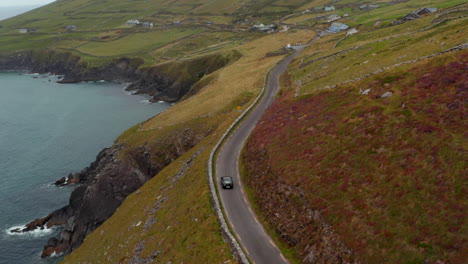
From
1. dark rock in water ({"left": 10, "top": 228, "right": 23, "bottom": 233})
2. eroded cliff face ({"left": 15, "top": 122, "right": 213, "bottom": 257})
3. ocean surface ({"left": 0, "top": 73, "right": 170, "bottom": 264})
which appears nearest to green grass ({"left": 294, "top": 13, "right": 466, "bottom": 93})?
eroded cliff face ({"left": 15, "top": 122, "right": 213, "bottom": 257})

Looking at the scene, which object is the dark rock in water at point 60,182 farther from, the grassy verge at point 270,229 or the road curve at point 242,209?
the grassy verge at point 270,229

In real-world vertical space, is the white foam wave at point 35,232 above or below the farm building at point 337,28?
below

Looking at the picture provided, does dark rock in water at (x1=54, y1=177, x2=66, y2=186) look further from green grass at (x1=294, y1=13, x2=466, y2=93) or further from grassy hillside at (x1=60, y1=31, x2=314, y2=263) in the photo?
green grass at (x1=294, y1=13, x2=466, y2=93)

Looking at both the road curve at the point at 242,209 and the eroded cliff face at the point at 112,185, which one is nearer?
the road curve at the point at 242,209

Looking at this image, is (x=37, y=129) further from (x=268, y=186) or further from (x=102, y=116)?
(x=268, y=186)

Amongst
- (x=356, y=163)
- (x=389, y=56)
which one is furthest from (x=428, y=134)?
(x=389, y=56)

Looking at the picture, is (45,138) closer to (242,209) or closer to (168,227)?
(168,227)

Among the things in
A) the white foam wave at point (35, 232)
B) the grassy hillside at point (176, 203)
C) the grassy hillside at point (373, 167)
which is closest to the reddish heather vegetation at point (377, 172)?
the grassy hillside at point (373, 167)

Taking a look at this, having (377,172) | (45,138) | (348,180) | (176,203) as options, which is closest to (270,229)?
(348,180)
